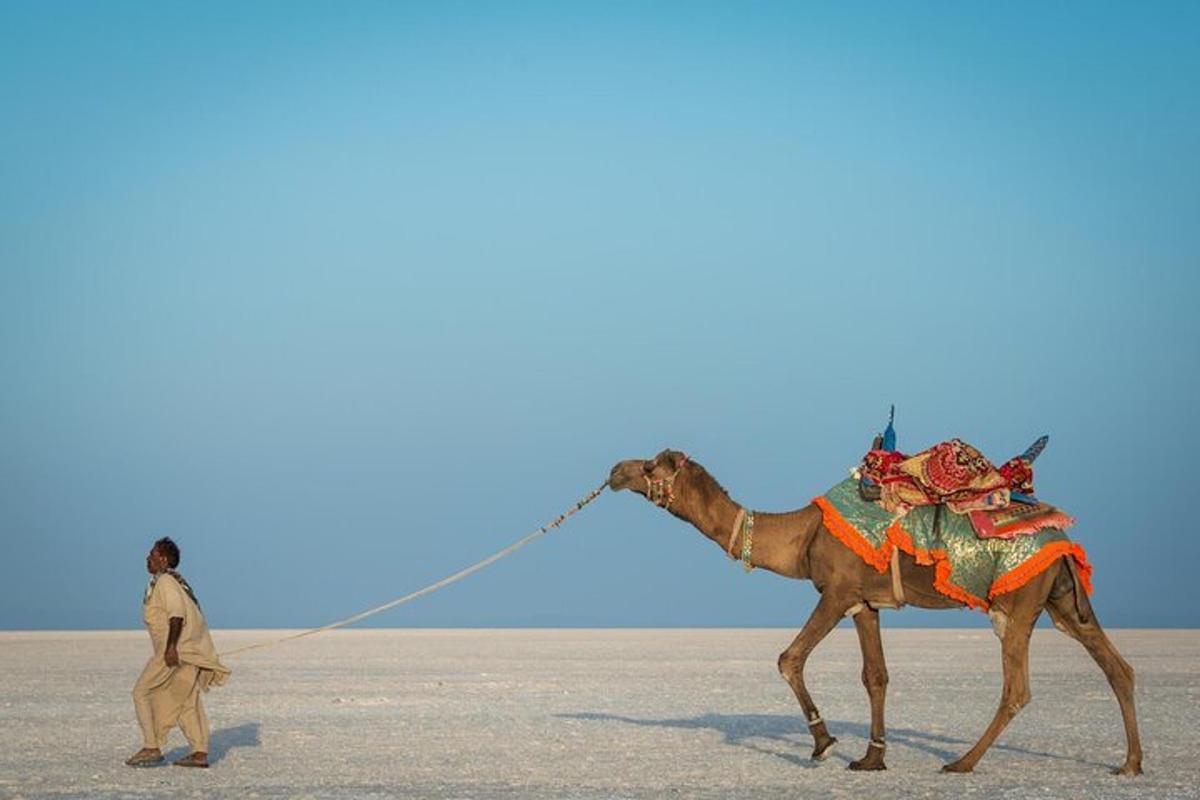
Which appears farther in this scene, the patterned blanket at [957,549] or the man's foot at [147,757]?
the man's foot at [147,757]

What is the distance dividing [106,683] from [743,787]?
66.0 ft

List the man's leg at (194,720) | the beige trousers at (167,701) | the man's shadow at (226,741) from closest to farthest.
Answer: the beige trousers at (167,701)
the man's leg at (194,720)
the man's shadow at (226,741)

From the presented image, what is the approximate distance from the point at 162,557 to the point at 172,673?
3.14ft

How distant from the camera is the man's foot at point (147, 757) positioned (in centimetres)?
1566

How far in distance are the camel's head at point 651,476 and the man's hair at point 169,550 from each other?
12.0 ft

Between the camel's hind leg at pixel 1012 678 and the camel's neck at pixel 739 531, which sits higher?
the camel's neck at pixel 739 531

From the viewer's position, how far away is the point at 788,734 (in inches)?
765

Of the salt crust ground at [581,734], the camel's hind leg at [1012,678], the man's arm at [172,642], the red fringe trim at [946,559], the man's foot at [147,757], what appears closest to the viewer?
the salt crust ground at [581,734]

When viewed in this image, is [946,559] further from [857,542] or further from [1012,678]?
[1012,678]

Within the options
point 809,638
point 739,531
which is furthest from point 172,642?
point 809,638

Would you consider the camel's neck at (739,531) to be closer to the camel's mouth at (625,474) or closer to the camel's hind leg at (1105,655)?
the camel's mouth at (625,474)

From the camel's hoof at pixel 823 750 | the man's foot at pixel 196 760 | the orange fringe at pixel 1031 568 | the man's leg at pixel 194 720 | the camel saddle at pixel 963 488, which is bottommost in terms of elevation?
the camel's hoof at pixel 823 750

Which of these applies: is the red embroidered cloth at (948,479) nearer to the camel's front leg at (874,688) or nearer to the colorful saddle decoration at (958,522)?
the colorful saddle decoration at (958,522)

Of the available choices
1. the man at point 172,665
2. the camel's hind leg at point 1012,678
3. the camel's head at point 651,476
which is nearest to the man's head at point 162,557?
the man at point 172,665
